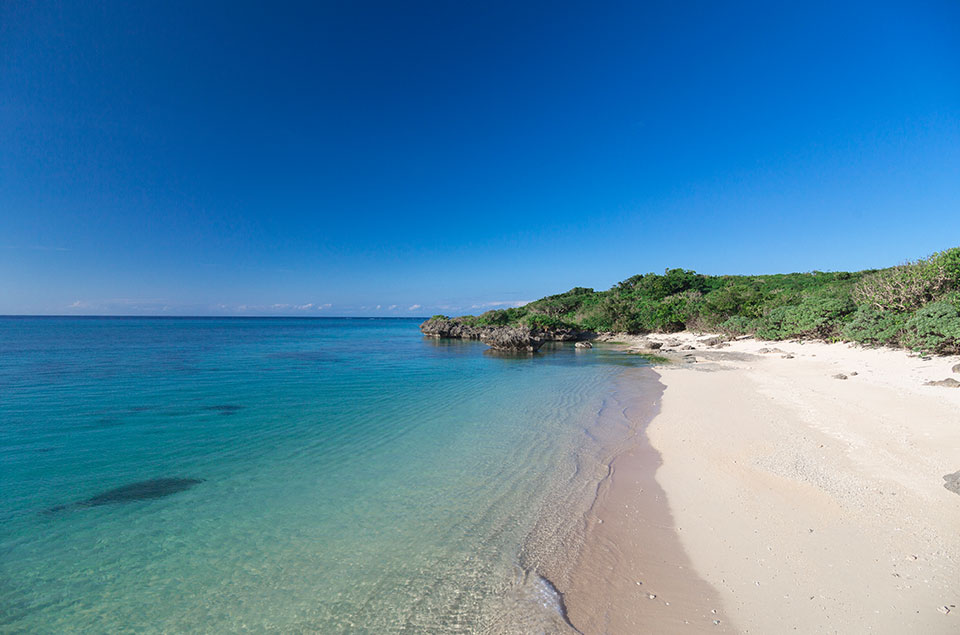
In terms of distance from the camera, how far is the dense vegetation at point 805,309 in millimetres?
17375

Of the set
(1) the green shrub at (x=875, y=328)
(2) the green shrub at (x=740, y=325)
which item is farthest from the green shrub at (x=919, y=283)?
(2) the green shrub at (x=740, y=325)

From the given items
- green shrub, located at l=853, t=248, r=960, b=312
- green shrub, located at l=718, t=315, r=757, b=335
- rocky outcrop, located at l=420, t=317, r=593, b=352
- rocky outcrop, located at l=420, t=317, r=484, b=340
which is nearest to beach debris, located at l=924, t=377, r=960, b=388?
green shrub, located at l=853, t=248, r=960, b=312

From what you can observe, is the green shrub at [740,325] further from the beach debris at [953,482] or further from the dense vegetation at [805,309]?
the beach debris at [953,482]

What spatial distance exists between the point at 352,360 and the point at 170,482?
21.3 m

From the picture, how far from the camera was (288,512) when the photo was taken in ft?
20.1

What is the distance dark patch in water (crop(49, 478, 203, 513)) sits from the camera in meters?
6.32

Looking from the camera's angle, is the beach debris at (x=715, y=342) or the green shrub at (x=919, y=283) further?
the beach debris at (x=715, y=342)

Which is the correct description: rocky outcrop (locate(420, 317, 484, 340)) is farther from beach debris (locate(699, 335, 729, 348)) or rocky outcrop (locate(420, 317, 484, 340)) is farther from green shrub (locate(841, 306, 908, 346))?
green shrub (locate(841, 306, 908, 346))

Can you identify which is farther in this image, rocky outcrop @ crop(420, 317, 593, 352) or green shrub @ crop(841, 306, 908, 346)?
rocky outcrop @ crop(420, 317, 593, 352)

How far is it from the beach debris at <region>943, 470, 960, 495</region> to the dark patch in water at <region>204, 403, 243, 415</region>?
16.1 metres

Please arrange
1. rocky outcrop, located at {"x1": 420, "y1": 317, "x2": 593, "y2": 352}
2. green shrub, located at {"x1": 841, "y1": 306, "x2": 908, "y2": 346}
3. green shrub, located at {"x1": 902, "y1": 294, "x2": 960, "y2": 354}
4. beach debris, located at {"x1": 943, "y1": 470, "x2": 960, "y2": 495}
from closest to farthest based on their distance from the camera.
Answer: beach debris, located at {"x1": 943, "y1": 470, "x2": 960, "y2": 495} → green shrub, located at {"x1": 902, "y1": 294, "x2": 960, "y2": 354} → green shrub, located at {"x1": 841, "y1": 306, "x2": 908, "y2": 346} → rocky outcrop, located at {"x1": 420, "y1": 317, "x2": 593, "y2": 352}

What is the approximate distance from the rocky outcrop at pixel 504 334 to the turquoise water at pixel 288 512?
842 inches

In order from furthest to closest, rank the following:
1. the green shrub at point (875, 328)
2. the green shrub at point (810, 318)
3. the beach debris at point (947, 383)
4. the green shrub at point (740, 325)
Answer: the green shrub at point (740, 325), the green shrub at point (810, 318), the green shrub at point (875, 328), the beach debris at point (947, 383)

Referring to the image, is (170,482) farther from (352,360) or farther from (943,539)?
(352,360)
